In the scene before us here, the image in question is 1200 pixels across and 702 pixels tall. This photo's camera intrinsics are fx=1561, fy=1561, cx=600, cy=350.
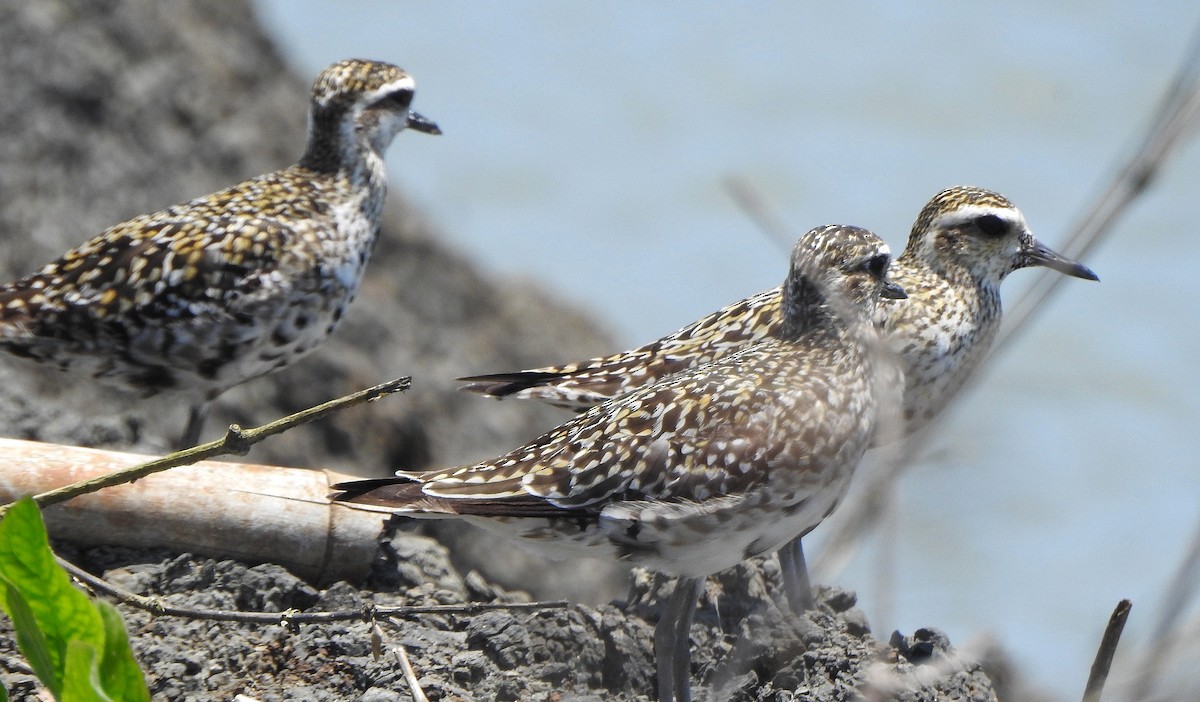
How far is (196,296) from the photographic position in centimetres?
726

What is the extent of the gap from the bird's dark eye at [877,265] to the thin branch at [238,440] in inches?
83.8

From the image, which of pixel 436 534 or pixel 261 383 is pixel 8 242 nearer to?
pixel 261 383

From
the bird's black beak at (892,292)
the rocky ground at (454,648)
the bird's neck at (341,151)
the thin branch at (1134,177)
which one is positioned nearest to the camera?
the thin branch at (1134,177)

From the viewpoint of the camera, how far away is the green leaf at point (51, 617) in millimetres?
4266

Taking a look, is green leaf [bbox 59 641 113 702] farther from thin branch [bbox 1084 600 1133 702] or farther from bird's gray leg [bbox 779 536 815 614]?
bird's gray leg [bbox 779 536 815 614]

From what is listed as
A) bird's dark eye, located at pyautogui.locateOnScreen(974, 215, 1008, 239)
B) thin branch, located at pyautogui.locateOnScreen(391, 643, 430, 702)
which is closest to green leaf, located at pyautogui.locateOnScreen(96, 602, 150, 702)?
thin branch, located at pyautogui.locateOnScreen(391, 643, 430, 702)

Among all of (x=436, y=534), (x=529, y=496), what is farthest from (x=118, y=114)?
(x=529, y=496)

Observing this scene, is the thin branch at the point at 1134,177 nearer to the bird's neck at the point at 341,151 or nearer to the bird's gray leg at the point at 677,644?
the bird's gray leg at the point at 677,644

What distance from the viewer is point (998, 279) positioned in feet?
24.3

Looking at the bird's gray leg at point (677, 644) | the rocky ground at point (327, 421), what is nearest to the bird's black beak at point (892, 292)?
the rocky ground at point (327, 421)

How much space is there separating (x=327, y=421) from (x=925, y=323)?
15.7ft

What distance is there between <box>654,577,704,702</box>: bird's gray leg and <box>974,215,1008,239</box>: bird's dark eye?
2.72 meters

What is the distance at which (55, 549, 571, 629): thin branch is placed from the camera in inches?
192

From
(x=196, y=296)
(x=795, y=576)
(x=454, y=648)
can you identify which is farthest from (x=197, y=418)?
(x=795, y=576)
